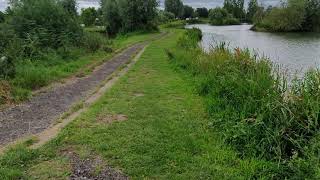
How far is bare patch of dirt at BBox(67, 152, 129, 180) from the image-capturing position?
584 centimetres

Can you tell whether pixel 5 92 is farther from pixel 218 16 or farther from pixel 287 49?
pixel 218 16

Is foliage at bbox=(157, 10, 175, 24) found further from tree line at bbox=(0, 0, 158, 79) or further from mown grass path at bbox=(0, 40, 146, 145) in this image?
mown grass path at bbox=(0, 40, 146, 145)

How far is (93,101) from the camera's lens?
1107cm

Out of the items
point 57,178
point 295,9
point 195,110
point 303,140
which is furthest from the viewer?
point 295,9

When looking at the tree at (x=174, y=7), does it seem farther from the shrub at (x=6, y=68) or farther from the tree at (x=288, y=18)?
the shrub at (x=6, y=68)

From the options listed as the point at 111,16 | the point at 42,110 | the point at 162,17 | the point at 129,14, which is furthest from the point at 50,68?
the point at 162,17

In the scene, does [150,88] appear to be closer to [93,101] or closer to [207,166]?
[93,101]

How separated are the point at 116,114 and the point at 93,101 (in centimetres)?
179

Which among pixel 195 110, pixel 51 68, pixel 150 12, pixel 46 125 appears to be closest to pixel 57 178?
pixel 46 125

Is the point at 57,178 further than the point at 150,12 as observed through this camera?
No

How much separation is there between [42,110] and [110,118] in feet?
6.80

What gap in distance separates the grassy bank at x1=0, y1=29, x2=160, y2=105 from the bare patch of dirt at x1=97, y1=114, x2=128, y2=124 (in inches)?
122

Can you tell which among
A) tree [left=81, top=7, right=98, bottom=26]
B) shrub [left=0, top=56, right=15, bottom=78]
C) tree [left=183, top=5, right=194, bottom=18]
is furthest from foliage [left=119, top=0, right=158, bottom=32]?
tree [left=183, top=5, right=194, bottom=18]

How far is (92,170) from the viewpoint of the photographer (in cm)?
606
